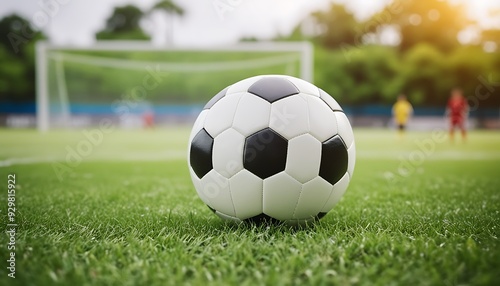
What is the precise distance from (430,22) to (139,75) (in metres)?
39.7

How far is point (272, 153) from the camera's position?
8.65 ft

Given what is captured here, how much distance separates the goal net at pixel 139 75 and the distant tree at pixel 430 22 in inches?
1075

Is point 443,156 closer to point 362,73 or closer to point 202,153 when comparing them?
point 202,153

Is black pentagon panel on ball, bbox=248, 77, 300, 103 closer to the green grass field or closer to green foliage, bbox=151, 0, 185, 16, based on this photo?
the green grass field

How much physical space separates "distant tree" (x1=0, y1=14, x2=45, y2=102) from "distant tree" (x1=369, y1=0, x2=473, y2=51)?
4013 cm

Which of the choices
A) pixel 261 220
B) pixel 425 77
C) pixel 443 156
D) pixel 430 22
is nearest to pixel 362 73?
pixel 425 77

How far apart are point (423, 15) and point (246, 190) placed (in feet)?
190

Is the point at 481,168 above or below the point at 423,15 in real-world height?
below

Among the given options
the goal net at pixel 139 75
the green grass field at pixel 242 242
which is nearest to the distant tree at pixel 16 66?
the goal net at pixel 139 75

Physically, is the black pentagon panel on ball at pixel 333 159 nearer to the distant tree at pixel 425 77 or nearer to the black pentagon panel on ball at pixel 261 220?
the black pentagon panel on ball at pixel 261 220

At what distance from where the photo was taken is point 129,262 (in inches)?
84.4

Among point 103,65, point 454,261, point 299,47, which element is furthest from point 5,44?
point 454,261

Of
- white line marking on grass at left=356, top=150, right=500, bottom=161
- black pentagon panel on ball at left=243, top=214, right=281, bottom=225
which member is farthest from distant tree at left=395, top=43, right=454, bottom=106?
black pentagon panel on ball at left=243, top=214, right=281, bottom=225

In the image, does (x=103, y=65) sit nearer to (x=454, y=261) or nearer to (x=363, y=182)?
(x=363, y=182)
